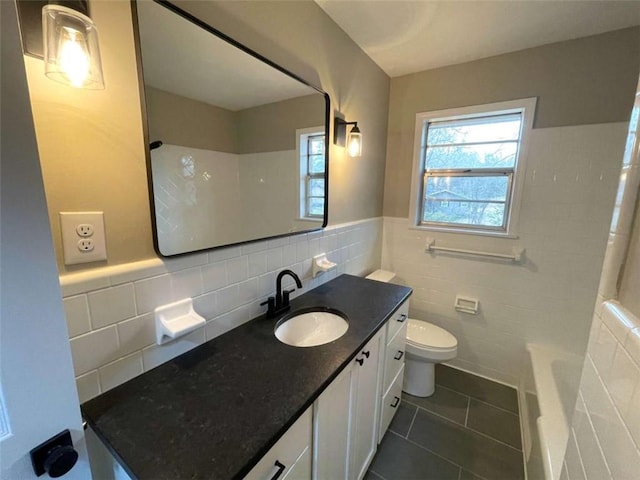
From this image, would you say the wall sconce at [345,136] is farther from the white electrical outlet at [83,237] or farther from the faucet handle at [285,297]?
the white electrical outlet at [83,237]

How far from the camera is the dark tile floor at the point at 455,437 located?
4.81 ft

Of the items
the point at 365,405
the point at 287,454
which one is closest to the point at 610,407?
the point at 287,454

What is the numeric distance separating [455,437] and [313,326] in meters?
1.22

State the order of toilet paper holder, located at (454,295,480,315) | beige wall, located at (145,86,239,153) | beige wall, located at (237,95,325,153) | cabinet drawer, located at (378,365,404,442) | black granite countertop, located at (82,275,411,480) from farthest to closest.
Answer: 1. toilet paper holder, located at (454,295,480,315)
2. cabinet drawer, located at (378,365,404,442)
3. beige wall, located at (237,95,325,153)
4. beige wall, located at (145,86,239,153)
5. black granite countertop, located at (82,275,411,480)

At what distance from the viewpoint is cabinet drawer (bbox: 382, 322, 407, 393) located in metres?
1.46

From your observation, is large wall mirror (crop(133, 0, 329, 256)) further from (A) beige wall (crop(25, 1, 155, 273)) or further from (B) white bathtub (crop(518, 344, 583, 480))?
(B) white bathtub (crop(518, 344, 583, 480))

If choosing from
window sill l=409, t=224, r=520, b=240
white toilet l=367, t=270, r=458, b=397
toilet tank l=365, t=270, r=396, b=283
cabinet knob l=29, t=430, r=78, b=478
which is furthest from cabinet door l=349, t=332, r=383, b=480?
window sill l=409, t=224, r=520, b=240

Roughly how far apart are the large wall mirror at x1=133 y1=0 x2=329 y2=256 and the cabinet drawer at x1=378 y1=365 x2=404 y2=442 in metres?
1.10

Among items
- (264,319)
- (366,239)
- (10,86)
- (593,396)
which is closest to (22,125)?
(10,86)

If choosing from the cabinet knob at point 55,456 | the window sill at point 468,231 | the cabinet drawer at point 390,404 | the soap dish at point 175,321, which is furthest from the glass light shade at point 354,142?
the cabinet knob at point 55,456

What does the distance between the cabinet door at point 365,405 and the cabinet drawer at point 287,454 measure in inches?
13.0

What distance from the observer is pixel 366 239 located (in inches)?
88.2

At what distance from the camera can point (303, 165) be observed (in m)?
1.53

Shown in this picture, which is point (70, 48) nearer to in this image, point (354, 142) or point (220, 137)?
point (220, 137)
